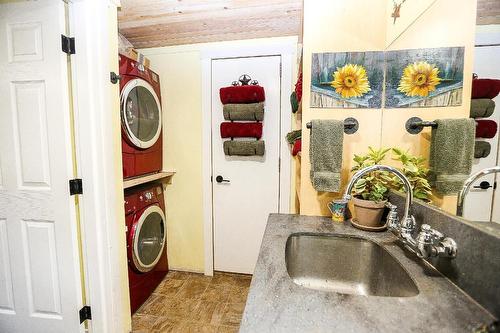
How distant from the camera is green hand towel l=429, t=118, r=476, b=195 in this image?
2.68 ft

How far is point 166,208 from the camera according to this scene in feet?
8.04

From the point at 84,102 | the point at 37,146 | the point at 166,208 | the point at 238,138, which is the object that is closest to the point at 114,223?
the point at 37,146

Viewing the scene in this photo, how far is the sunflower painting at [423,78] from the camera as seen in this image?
3.30 feet

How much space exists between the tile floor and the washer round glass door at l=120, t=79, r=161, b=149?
1328mm

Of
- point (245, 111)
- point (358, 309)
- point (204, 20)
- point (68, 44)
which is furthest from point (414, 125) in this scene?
point (68, 44)

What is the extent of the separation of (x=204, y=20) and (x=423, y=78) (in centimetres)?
169

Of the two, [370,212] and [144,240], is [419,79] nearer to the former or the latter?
[370,212]

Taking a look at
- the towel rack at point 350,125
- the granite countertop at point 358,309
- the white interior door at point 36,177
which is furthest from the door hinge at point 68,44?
the granite countertop at point 358,309

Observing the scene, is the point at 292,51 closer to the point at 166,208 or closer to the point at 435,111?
the point at 435,111

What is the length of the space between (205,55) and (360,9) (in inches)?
55.8

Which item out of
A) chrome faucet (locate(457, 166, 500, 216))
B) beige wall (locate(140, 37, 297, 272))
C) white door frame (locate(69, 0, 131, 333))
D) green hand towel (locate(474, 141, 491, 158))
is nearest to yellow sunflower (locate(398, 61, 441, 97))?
green hand towel (locate(474, 141, 491, 158))

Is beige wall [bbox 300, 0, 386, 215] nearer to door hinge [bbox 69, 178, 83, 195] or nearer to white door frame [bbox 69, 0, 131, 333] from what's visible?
white door frame [bbox 69, 0, 131, 333]

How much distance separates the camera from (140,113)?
196cm

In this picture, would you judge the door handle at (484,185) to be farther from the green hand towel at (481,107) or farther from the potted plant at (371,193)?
the potted plant at (371,193)
